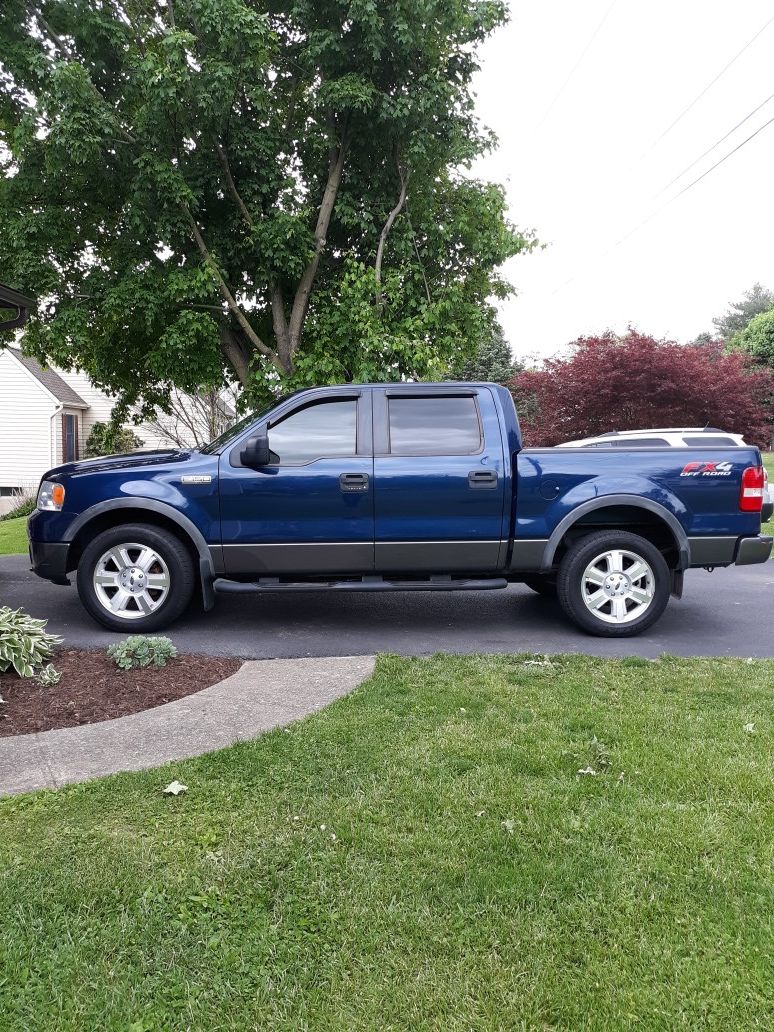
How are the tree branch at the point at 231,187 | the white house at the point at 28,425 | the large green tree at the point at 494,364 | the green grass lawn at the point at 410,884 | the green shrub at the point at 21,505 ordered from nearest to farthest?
the green grass lawn at the point at 410,884 → the tree branch at the point at 231,187 → the green shrub at the point at 21,505 → the white house at the point at 28,425 → the large green tree at the point at 494,364

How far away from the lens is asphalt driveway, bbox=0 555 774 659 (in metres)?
5.65

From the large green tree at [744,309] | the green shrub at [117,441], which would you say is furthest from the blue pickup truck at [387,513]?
the large green tree at [744,309]

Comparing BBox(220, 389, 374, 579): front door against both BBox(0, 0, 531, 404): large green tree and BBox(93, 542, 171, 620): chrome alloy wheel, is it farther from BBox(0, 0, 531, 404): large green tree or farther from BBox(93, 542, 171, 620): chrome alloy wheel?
BBox(0, 0, 531, 404): large green tree

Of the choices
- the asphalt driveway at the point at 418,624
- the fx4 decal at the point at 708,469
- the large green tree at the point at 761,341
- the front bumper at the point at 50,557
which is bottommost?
the asphalt driveway at the point at 418,624

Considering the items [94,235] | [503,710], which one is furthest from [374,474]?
[94,235]

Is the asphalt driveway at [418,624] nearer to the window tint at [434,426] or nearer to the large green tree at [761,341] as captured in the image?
the window tint at [434,426]

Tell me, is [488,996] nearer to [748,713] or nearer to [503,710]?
[503,710]

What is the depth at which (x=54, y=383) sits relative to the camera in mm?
25953

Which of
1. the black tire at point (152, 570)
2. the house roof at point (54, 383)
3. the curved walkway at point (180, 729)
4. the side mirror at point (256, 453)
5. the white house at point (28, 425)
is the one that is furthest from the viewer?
the house roof at point (54, 383)

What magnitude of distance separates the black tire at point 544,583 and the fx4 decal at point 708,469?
4.77ft

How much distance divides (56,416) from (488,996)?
25851 mm

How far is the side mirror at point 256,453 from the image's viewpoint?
559 centimetres

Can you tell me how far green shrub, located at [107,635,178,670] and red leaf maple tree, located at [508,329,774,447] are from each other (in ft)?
38.2

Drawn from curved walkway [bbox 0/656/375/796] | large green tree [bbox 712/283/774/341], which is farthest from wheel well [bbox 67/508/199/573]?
large green tree [bbox 712/283/774/341]
